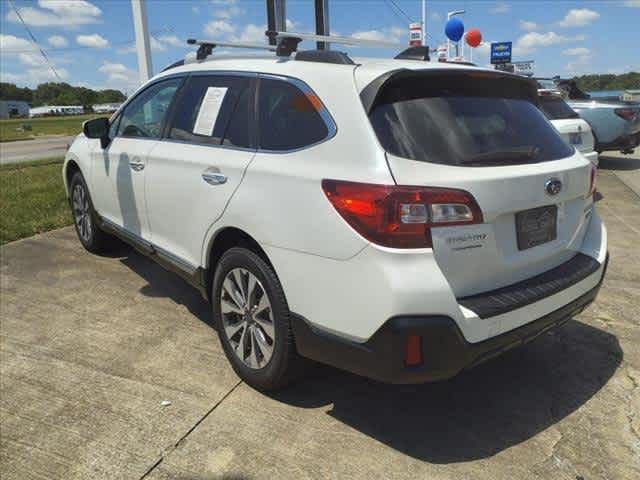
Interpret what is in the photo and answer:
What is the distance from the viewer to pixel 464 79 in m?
2.68

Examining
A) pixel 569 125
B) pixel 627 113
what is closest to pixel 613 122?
pixel 627 113

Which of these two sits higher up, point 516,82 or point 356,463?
point 516,82

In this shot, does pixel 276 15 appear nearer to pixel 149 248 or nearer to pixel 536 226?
pixel 149 248

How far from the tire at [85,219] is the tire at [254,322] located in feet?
8.30

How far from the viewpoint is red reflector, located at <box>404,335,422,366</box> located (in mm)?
2209

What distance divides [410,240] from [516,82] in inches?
52.3

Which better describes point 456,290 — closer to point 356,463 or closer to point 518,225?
point 518,225

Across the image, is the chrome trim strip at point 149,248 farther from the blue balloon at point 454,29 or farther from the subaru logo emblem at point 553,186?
the blue balloon at point 454,29

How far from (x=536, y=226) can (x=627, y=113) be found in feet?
32.5

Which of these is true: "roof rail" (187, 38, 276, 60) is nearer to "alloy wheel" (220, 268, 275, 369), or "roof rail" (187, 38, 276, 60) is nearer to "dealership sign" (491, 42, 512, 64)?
"alloy wheel" (220, 268, 275, 369)

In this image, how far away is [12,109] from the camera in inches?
4382

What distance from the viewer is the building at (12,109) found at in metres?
106

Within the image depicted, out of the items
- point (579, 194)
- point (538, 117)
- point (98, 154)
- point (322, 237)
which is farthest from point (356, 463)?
point (98, 154)

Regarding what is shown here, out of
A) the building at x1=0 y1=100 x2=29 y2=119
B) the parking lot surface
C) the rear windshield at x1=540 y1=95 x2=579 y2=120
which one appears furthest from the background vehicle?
the building at x1=0 y1=100 x2=29 y2=119
